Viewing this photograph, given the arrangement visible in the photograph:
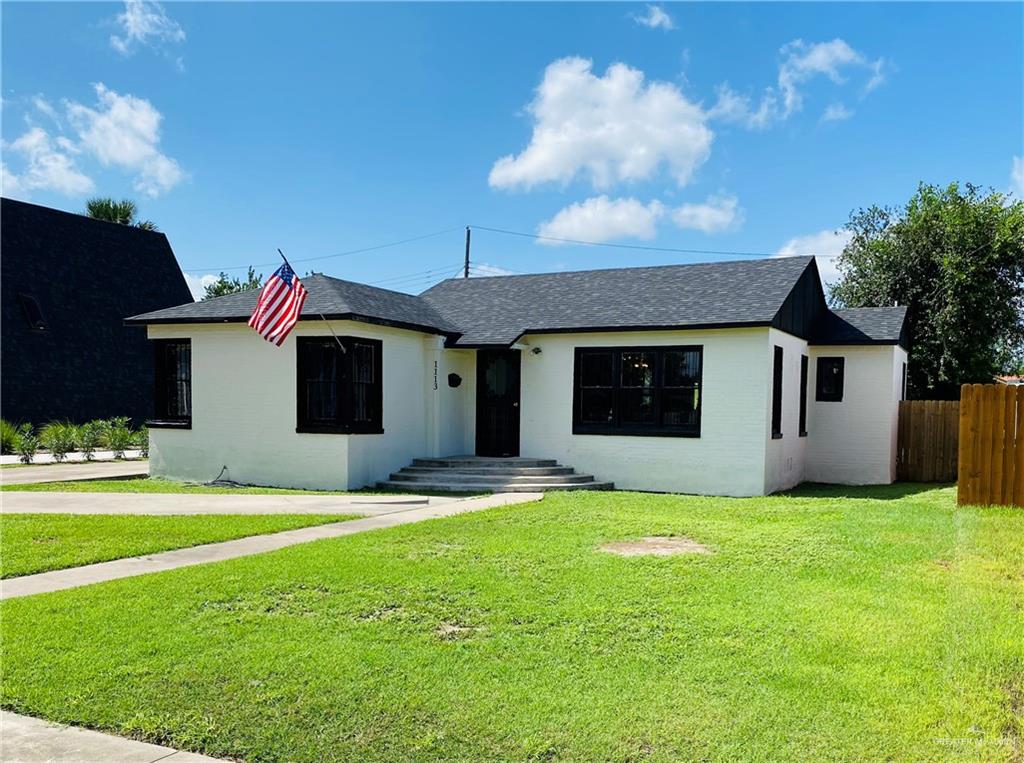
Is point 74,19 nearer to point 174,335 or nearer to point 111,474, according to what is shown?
point 174,335

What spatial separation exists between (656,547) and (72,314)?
24.6 meters

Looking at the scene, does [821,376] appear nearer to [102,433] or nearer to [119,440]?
[119,440]

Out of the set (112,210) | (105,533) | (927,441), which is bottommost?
(105,533)

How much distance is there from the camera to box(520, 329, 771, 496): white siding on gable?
13.7 metres

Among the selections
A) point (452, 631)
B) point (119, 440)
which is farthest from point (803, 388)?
point (119, 440)

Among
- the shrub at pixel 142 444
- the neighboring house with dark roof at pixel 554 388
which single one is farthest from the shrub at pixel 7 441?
the neighboring house with dark roof at pixel 554 388

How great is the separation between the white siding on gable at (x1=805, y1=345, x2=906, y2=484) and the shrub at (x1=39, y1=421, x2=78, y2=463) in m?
19.2

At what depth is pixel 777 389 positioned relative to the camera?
14570mm

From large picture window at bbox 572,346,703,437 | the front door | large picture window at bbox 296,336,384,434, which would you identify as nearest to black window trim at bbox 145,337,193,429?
large picture window at bbox 296,336,384,434

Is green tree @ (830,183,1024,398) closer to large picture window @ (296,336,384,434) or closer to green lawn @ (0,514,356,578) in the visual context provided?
large picture window @ (296,336,384,434)

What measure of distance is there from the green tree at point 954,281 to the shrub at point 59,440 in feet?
83.8

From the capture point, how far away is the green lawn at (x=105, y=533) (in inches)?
289

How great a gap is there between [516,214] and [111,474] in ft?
76.8

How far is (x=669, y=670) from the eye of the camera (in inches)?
168
